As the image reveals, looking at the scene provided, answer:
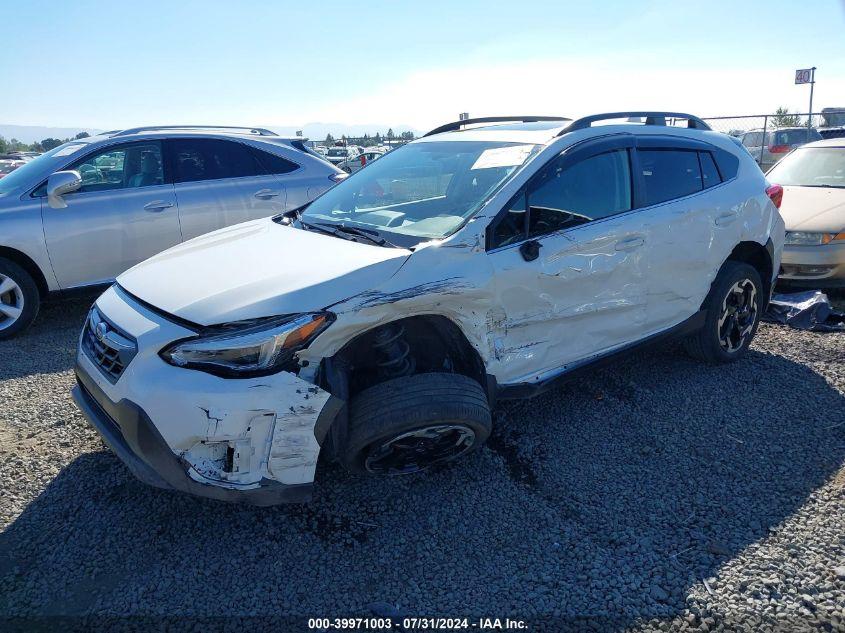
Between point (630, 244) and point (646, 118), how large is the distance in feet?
3.88

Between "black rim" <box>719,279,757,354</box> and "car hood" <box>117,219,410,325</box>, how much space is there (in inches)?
112

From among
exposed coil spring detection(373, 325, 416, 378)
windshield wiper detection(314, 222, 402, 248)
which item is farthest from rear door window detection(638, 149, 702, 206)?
exposed coil spring detection(373, 325, 416, 378)

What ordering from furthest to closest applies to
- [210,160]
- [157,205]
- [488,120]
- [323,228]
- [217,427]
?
1. [210,160]
2. [157,205]
3. [488,120]
4. [323,228]
5. [217,427]

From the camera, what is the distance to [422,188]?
385 cm

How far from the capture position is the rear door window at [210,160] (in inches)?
239

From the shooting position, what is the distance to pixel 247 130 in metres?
6.75

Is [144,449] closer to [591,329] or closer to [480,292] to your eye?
[480,292]

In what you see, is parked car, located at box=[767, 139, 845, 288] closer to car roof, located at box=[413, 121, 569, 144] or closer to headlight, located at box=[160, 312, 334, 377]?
car roof, located at box=[413, 121, 569, 144]

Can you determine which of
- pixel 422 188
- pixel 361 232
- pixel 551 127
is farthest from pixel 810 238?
pixel 361 232

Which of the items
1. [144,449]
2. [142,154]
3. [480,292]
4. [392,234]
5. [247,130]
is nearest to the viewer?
[144,449]

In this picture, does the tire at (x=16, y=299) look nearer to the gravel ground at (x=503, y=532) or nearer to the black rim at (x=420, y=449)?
the gravel ground at (x=503, y=532)

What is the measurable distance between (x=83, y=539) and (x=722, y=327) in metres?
4.23

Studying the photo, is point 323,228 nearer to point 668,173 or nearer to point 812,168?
point 668,173

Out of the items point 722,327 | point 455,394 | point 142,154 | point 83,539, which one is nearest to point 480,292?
point 455,394
